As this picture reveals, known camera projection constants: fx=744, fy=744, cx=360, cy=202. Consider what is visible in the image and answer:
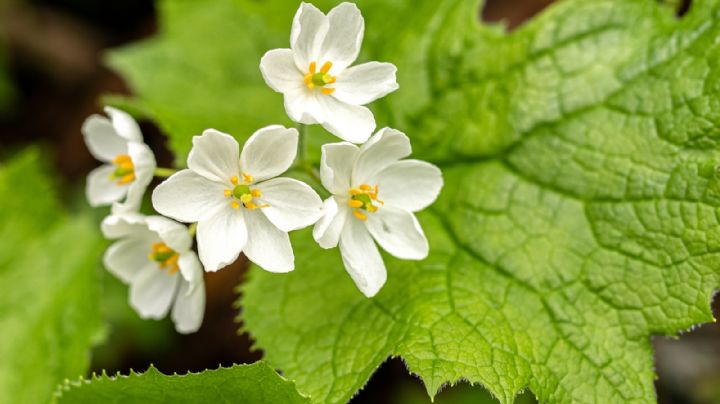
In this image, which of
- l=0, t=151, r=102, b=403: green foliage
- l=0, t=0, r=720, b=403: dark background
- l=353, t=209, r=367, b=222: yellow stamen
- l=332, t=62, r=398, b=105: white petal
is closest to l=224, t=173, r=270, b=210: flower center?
l=353, t=209, r=367, b=222: yellow stamen

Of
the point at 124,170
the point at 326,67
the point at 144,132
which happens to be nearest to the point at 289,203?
the point at 326,67

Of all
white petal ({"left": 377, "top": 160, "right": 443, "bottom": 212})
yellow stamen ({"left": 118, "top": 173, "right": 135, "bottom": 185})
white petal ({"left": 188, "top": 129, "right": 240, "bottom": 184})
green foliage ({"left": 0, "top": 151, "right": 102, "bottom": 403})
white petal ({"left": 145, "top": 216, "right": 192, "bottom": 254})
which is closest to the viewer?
white petal ({"left": 188, "top": 129, "right": 240, "bottom": 184})

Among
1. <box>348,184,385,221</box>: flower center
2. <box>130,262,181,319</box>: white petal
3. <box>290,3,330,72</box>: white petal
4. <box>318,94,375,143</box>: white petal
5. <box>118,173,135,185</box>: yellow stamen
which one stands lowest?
<box>130,262,181,319</box>: white petal

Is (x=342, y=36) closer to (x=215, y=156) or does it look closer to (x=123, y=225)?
(x=215, y=156)

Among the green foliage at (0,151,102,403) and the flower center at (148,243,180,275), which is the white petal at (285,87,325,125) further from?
the green foliage at (0,151,102,403)

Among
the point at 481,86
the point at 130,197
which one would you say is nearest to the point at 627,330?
the point at 481,86

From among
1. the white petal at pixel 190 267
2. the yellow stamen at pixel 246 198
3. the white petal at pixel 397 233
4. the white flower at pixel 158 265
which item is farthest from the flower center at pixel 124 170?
the white petal at pixel 397 233

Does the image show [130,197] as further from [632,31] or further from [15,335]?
[632,31]
